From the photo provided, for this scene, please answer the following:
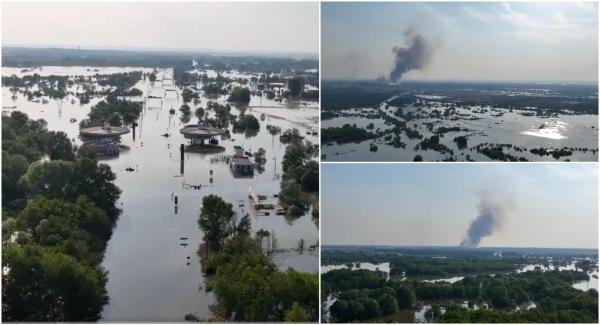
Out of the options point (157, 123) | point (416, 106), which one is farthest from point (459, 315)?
point (157, 123)

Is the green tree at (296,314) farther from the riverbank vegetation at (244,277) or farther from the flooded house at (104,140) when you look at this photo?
the flooded house at (104,140)

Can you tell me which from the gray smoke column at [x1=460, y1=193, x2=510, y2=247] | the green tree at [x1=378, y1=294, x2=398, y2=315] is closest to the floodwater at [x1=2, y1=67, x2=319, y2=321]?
the green tree at [x1=378, y1=294, x2=398, y2=315]

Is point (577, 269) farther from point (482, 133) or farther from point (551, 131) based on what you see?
point (482, 133)

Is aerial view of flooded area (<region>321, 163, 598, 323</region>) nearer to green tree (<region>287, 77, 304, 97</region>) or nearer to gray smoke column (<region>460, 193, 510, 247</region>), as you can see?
gray smoke column (<region>460, 193, 510, 247</region>)

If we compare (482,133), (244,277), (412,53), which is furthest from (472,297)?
(412,53)

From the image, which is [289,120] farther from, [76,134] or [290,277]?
[76,134]

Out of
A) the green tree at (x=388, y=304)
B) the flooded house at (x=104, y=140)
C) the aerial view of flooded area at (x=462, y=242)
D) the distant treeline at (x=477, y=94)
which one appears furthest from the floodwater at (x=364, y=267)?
the flooded house at (x=104, y=140)
